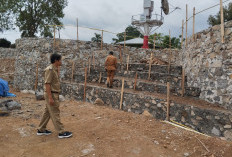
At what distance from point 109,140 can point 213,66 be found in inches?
124

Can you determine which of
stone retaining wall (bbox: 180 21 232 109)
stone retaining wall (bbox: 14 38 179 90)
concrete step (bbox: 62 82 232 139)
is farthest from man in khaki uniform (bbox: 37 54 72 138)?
stone retaining wall (bbox: 14 38 179 90)

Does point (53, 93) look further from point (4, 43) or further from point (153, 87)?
point (4, 43)

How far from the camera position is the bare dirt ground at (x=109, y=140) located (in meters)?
2.83

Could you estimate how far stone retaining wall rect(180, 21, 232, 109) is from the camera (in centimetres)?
383

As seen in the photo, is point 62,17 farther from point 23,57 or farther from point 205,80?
point 205,80

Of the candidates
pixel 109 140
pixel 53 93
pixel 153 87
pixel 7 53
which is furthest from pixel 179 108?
→ pixel 7 53

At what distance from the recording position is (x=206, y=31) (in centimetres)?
479

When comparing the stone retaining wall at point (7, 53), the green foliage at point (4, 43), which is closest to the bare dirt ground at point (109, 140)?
the stone retaining wall at point (7, 53)

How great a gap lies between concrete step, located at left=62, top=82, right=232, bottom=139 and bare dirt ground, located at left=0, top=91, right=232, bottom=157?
0.31 meters

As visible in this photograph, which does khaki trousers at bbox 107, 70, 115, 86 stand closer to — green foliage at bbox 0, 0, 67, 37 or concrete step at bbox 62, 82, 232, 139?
concrete step at bbox 62, 82, 232, 139

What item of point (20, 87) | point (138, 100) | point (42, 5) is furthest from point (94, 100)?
point (42, 5)

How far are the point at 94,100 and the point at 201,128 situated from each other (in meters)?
3.73

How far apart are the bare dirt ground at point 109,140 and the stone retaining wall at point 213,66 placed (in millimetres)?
1200

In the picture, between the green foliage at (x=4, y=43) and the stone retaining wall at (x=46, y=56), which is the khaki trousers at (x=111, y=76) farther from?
the green foliage at (x=4, y=43)
